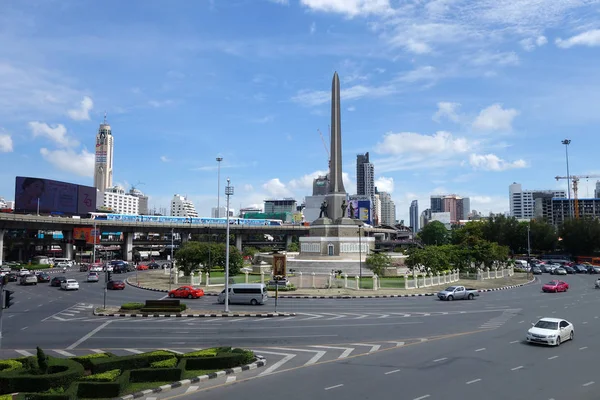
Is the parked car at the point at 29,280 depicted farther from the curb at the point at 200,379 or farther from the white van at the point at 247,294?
the curb at the point at 200,379

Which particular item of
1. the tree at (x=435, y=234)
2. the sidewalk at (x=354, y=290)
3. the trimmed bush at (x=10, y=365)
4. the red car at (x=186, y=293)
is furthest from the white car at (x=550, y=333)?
the tree at (x=435, y=234)

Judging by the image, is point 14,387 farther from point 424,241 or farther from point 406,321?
point 424,241

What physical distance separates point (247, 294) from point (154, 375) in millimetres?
22986

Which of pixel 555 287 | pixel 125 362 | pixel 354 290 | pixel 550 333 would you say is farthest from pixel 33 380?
pixel 555 287

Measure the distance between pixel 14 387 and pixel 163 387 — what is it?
4224 mm

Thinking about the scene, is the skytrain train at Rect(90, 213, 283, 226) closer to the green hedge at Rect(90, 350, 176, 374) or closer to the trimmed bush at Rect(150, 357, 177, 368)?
the green hedge at Rect(90, 350, 176, 374)

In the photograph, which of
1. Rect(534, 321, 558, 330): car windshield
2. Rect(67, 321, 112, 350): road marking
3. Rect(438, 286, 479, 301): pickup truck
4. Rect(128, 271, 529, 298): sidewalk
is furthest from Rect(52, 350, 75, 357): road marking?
Rect(438, 286, 479, 301): pickup truck

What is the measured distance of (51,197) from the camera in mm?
104562

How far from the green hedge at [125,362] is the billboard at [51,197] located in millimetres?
95535

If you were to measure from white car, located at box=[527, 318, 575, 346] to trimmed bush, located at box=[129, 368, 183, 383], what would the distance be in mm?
15231

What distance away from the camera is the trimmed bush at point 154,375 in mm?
15562

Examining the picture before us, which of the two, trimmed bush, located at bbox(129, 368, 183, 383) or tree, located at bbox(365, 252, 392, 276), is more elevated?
tree, located at bbox(365, 252, 392, 276)

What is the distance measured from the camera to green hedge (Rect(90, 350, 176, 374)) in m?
16.0

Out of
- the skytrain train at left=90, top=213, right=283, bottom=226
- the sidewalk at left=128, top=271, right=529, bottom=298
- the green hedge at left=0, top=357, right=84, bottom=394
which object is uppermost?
the skytrain train at left=90, top=213, right=283, bottom=226
